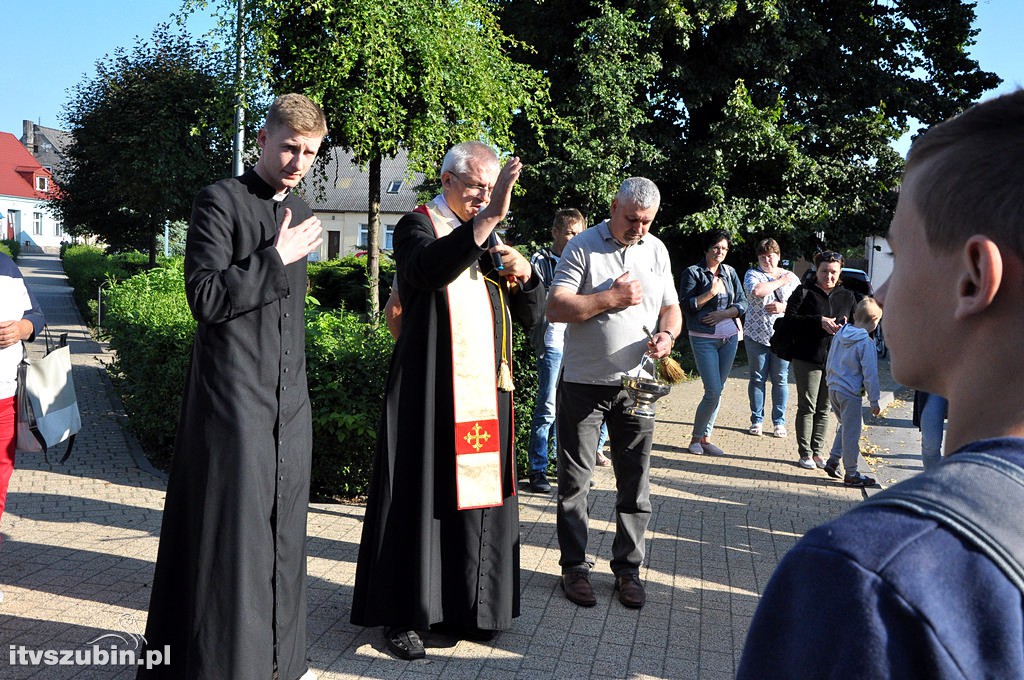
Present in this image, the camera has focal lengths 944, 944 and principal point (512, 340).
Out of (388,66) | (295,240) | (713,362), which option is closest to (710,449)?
(713,362)

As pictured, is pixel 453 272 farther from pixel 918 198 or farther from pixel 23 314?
pixel 918 198

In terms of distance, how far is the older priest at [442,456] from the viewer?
4.30 meters

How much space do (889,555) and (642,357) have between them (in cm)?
437

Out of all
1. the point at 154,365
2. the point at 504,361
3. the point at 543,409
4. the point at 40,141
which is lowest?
the point at 543,409

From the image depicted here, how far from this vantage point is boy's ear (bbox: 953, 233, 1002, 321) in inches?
33.6

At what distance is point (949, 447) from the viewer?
920 mm

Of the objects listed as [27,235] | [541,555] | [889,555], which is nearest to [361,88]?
[541,555]

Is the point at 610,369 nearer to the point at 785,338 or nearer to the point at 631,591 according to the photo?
the point at 631,591

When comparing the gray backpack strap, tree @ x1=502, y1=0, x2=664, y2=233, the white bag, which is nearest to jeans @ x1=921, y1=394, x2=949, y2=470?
the white bag

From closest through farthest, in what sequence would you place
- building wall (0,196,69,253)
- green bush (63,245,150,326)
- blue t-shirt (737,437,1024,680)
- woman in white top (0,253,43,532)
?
blue t-shirt (737,437,1024,680), woman in white top (0,253,43,532), green bush (63,245,150,326), building wall (0,196,69,253)

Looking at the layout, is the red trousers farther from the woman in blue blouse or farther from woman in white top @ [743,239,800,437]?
woman in white top @ [743,239,800,437]

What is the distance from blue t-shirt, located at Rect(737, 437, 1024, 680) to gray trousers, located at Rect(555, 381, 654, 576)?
4300 millimetres

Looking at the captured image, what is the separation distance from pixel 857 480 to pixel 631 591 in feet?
13.5

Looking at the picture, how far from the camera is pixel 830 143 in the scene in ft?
67.0
